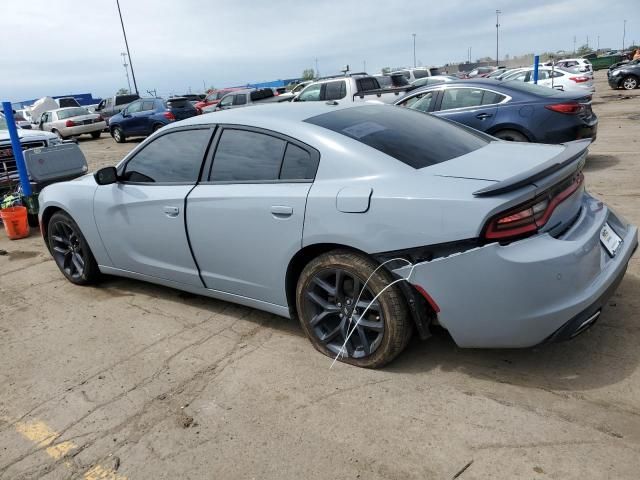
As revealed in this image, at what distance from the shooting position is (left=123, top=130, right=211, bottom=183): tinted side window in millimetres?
3678

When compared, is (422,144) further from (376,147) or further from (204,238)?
(204,238)

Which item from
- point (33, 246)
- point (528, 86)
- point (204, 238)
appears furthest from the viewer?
point (528, 86)

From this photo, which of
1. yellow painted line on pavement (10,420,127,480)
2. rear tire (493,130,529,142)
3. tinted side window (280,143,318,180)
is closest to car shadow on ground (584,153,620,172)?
rear tire (493,130,529,142)

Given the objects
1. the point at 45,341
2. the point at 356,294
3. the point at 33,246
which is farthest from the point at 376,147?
the point at 33,246

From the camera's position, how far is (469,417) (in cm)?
254

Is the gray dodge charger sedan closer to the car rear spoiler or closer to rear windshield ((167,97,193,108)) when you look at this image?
the car rear spoiler

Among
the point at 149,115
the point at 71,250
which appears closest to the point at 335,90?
the point at 149,115

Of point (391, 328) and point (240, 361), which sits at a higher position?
point (391, 328)

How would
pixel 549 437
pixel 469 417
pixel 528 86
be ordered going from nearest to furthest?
pixel 549 437 → pixel 469 417 → pixel 528 86

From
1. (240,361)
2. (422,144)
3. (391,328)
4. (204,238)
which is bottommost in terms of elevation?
(240,361)

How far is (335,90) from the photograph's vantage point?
1360cm

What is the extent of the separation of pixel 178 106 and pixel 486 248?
724 inches

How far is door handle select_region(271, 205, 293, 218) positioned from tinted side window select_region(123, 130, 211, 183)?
0.82 meters

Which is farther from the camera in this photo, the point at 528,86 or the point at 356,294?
the point at 528,86
